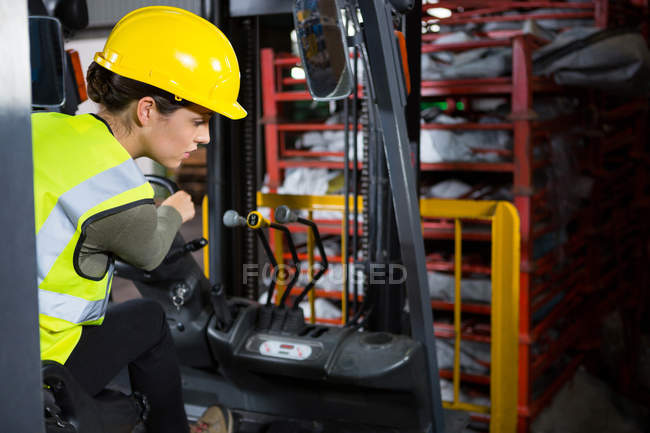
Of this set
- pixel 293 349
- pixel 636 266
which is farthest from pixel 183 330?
pixel 636 266

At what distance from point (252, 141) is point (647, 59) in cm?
273

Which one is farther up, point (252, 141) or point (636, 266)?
point (252, 141)

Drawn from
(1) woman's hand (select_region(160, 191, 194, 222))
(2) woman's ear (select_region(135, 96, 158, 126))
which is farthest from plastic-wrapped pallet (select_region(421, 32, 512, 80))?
(2) woman's ear (select_region(135, 96, 158, 126))

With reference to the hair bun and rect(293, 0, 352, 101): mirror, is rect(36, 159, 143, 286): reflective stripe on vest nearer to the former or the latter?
the hair bun

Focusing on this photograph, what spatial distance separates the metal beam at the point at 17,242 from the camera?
0.79m

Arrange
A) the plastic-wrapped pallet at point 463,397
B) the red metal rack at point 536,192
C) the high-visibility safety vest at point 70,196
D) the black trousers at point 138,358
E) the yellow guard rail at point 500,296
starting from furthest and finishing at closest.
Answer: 1. the plastic-wrapped pallet at point 463,397
2. the red metal rack at point 536,192
3. the yellow guard rail at point 500,296
4. the black trousers at point 138,358
5. the high-visibility safety vest at point 70,196

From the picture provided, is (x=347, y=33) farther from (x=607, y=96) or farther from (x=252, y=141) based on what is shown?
(x=607, y=96)

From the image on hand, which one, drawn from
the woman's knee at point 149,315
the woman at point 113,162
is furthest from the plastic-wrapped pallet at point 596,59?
the woman's knee at point 149,315

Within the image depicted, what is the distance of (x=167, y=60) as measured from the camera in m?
1.74

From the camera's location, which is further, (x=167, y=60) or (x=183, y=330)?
(x=183, y=330)

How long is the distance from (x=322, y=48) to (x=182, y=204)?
0.75 metres

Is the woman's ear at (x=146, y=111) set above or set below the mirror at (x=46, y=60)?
below

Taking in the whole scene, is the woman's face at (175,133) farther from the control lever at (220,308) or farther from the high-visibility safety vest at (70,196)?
the control lever at (220,308)

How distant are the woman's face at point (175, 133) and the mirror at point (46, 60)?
0.66 meters
